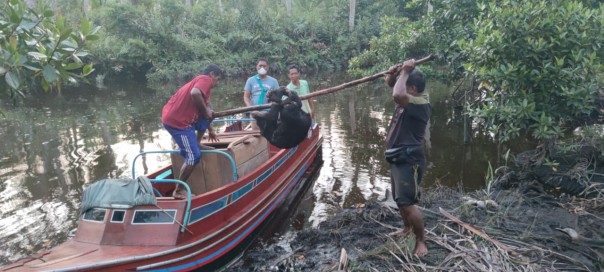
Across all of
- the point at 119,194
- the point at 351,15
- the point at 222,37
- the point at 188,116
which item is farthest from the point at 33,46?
the point at 351,15

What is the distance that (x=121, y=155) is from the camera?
34.4ft

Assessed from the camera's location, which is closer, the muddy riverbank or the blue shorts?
the muddy riverbank

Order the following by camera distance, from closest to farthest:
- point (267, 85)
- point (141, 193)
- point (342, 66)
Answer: point (141, 193), point (267, 85), point (342, 66)

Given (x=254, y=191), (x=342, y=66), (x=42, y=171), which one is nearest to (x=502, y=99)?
(x=254, y=191)

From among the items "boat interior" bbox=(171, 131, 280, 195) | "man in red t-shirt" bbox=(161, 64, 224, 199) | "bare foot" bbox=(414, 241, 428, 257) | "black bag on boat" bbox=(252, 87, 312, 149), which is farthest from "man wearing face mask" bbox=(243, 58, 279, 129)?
"bare foot" bbox=(414, 241, 428, 257)

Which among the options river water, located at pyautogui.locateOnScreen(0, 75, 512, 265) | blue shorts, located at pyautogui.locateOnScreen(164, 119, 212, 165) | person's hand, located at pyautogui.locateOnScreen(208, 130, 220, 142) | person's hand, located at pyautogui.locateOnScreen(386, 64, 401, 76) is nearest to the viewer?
person's hand, located at pyautogui.locateOnScreen(386, 64, 401, 76)

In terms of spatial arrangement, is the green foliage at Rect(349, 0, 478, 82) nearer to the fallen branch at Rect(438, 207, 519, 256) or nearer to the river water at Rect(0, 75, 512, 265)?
the river water at Rect(0, 75, 512, 265)

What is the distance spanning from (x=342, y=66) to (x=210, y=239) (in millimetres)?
27899

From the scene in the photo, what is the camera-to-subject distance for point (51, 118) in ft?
51.7

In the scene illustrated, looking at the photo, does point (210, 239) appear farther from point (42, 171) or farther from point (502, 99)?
point (42, 171)

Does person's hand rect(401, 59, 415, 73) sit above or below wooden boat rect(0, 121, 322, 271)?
above

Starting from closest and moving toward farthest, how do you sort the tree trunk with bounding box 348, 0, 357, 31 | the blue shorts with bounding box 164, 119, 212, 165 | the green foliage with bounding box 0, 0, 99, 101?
the green foliage with bounding box 0, 0, 99, 101 → the blue shorts with bounding box 164, 119, 212, 165 → the tree trunk with bounding box 348, 0, 357, 31

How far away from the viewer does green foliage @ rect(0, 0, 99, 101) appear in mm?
2773

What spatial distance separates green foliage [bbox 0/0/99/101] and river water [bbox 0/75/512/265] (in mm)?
3195
